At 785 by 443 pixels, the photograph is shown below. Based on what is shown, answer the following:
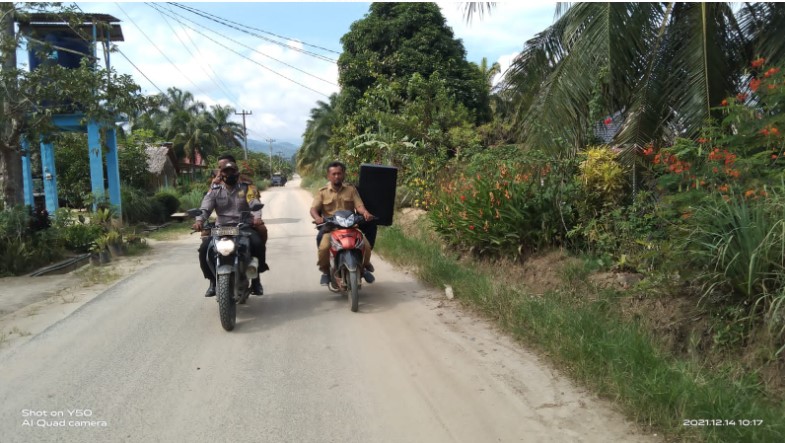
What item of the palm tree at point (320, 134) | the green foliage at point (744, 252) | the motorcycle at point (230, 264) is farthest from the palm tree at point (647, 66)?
the palm tree at point (320, 134)

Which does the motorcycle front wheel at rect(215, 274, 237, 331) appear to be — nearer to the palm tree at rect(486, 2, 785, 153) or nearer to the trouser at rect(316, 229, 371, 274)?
the trouser at rect(316, 229, 371, 274)

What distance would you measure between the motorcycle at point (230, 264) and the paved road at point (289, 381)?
9.8 inches

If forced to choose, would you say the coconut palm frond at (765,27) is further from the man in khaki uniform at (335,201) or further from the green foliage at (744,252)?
the man in khaki uniform at (335,201)

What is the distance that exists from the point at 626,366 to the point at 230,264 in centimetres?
378

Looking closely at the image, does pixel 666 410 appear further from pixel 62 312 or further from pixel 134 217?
pixel 134 217

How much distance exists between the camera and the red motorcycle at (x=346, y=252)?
625 centimetres

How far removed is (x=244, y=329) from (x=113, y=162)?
38.6 feet

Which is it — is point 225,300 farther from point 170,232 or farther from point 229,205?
point 170,232

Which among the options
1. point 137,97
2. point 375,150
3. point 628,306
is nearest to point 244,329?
point 628,306

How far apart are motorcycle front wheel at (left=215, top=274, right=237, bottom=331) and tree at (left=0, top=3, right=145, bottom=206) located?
273 inches

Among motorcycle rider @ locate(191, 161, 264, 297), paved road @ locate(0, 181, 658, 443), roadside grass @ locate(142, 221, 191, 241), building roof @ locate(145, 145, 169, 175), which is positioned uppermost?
building roof @ locate(145, 145, 169, 175)

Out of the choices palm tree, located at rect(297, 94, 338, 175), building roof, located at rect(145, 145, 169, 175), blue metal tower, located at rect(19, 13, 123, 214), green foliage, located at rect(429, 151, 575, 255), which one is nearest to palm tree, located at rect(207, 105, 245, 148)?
palm tree, located at rect(297, 94, 338, 175)

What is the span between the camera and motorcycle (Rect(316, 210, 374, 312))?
20.5ft

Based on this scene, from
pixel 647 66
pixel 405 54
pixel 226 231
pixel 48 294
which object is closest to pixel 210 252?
pixel 226 231
